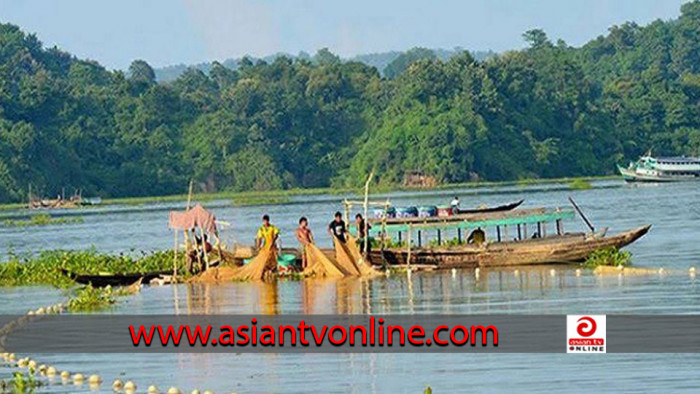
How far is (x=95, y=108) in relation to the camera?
116312 millimetres

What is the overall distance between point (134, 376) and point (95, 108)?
9482 cm

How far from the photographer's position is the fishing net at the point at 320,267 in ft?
117

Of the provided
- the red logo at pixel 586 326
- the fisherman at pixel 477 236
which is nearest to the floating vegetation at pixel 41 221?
the fisherman at pixel 477 236

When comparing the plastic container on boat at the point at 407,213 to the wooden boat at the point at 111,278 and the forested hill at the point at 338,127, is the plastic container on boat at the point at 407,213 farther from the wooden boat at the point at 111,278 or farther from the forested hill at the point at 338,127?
the forested hill at the point at 338,127

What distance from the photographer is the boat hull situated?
37.9m

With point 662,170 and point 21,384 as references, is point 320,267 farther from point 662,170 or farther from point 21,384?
point 662,170

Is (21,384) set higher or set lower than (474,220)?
lower

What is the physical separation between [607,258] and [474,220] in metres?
3.73

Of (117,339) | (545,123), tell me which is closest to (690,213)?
(117,339)

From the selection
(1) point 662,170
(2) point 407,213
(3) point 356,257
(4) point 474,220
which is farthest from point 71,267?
(1) point 662,170

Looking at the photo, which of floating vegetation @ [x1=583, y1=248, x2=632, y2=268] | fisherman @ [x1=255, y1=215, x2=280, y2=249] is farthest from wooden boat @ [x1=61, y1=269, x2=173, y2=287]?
floating vegetation @ [x1=583, y1=248, x2=632, y2=268]

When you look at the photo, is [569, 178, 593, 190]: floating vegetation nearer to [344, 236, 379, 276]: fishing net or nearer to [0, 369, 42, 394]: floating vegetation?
[344, 236, 379, 276]: fishing net

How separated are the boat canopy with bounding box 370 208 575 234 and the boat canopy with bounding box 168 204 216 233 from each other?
459cm

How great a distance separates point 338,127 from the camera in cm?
12006
